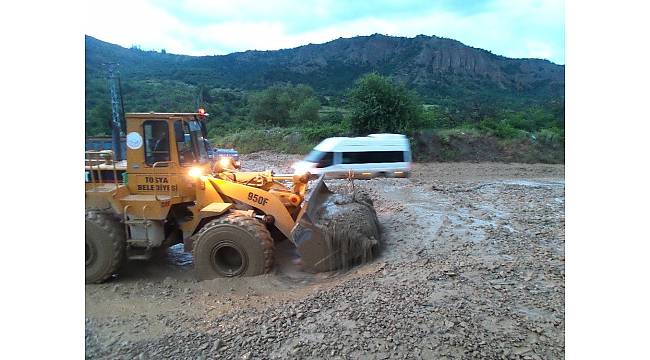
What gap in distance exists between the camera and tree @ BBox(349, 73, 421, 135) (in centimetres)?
2163

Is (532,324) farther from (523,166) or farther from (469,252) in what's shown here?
(523,166)

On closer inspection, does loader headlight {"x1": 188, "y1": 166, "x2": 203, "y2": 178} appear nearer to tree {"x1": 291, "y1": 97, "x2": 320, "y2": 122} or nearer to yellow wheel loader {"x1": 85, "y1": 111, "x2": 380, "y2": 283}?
yellow wheel loader {"x1": 85, "y1": 111, "x2": 380, "y2": 283}

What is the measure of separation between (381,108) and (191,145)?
16.7 m

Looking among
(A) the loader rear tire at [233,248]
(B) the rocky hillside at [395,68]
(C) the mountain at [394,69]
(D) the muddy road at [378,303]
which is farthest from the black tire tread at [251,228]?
(B) the rocky hillside at [395,68]

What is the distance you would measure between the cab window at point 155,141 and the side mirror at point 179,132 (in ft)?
0.37

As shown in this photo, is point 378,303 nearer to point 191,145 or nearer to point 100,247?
point 191,145

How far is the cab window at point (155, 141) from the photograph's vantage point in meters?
5.63

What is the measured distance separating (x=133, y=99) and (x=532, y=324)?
1814 cm

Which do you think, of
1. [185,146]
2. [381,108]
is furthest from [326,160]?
[381,108]

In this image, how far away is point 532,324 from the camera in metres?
3.46

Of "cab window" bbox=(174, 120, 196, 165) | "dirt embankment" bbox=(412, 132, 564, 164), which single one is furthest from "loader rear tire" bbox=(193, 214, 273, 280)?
"dirt embankment" bbox=(412, 132, 564, 164)

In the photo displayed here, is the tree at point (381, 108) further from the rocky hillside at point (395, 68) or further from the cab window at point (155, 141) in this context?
the rocky hillside at point (395, 68)
